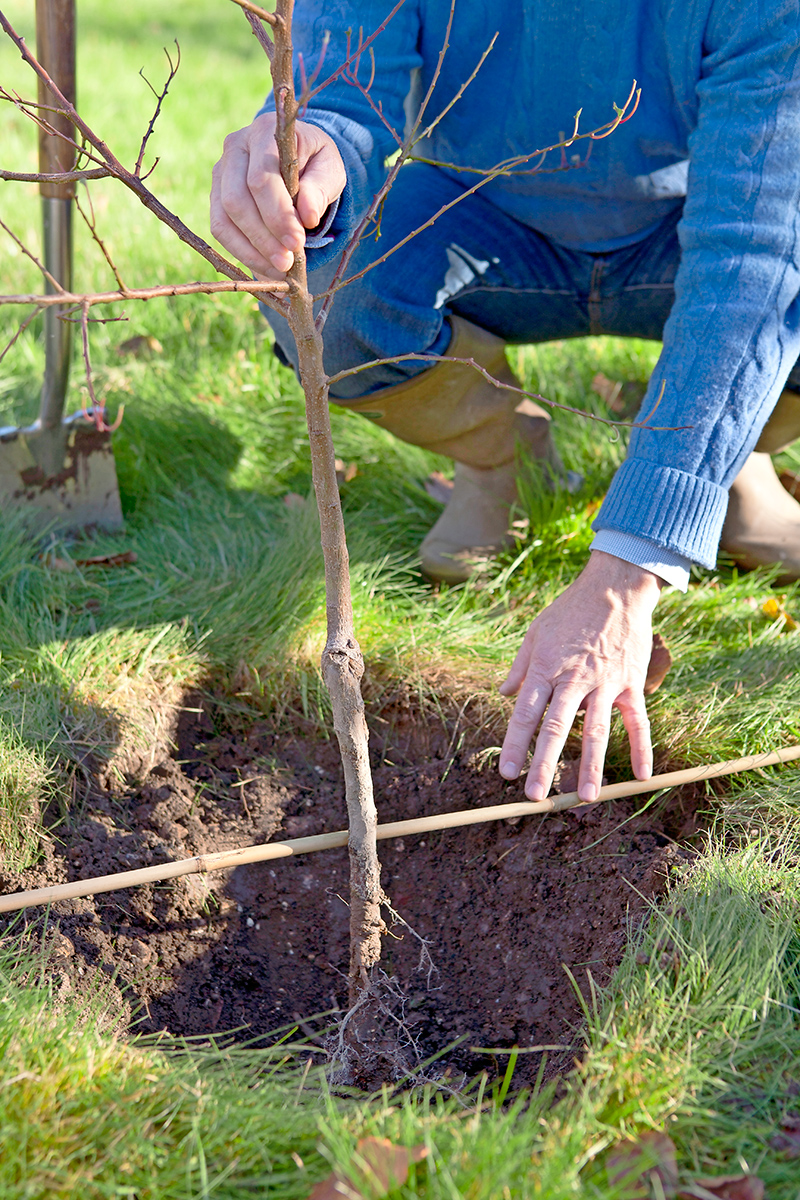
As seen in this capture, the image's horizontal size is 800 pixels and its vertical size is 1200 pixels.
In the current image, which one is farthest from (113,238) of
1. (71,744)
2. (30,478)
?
(71,744)

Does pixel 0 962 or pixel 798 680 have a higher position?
pixel 798 680

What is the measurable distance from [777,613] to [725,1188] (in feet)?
4.62

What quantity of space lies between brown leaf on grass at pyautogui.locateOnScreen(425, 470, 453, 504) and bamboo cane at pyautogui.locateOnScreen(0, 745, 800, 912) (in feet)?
3.55

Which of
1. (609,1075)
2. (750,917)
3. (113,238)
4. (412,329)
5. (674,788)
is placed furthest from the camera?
(113,238)

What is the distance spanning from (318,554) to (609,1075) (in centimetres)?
133

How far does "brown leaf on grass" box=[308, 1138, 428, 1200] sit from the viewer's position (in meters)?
1.01

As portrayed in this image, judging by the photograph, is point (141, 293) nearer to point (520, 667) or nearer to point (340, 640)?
point (340, 640)

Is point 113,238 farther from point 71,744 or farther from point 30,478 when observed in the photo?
point 71,744

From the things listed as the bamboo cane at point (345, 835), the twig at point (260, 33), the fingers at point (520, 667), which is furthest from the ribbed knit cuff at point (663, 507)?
the twig at point (260, 33)

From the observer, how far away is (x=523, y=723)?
1559 millimetres

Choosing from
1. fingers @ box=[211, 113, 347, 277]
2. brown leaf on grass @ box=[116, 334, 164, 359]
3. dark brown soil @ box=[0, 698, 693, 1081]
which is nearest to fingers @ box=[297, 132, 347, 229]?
fingers @ box=[211, 113, 347, 277]

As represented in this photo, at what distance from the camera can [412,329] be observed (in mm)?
2055

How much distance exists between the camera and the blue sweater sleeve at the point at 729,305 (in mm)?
1614

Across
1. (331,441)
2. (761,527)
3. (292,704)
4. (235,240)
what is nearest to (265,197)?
(235,240)
